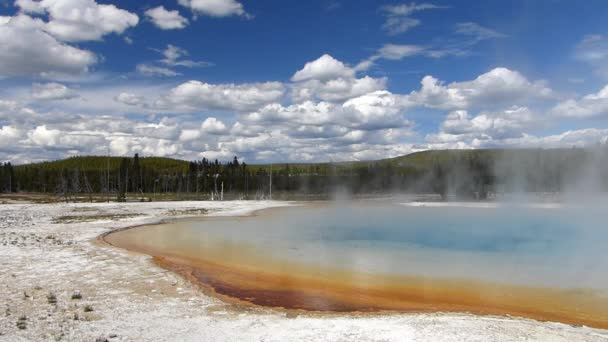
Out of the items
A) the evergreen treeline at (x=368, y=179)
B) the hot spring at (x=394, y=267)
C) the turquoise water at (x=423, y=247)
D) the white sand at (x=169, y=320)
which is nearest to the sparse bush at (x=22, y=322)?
the white sand at (x=169, y=320)

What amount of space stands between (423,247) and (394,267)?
5632 mm

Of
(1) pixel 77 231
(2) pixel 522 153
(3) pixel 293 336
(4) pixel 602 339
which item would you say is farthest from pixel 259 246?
(2) pixel 522 153

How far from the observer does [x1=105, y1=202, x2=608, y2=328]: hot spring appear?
10742mm

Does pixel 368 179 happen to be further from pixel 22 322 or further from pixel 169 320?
pixel 22 322

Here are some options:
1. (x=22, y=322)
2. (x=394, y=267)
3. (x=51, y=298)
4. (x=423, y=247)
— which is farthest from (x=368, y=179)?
(x=22, y=322)

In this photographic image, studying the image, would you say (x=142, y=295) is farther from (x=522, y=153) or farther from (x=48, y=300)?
(x=522, y=153)

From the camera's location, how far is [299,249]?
62.7 ft

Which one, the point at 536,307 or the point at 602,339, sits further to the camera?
the point at 536,307

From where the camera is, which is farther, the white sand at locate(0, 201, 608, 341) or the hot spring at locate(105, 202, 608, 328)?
the hot spring at locate(105, 202, 608, 328)

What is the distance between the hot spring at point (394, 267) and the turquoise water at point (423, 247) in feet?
0.15

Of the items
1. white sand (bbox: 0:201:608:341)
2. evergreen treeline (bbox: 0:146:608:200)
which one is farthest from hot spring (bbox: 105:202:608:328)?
evergreen treeline (bbox: 0:146:608:200)

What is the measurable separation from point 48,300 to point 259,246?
35.8ft

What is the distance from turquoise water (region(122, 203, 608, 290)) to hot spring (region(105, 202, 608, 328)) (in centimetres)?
5

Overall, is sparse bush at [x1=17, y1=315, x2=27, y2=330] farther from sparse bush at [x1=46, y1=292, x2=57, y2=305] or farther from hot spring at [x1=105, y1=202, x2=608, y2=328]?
hot spring at [x1=105, y1=202, x2=608, y2=328]
